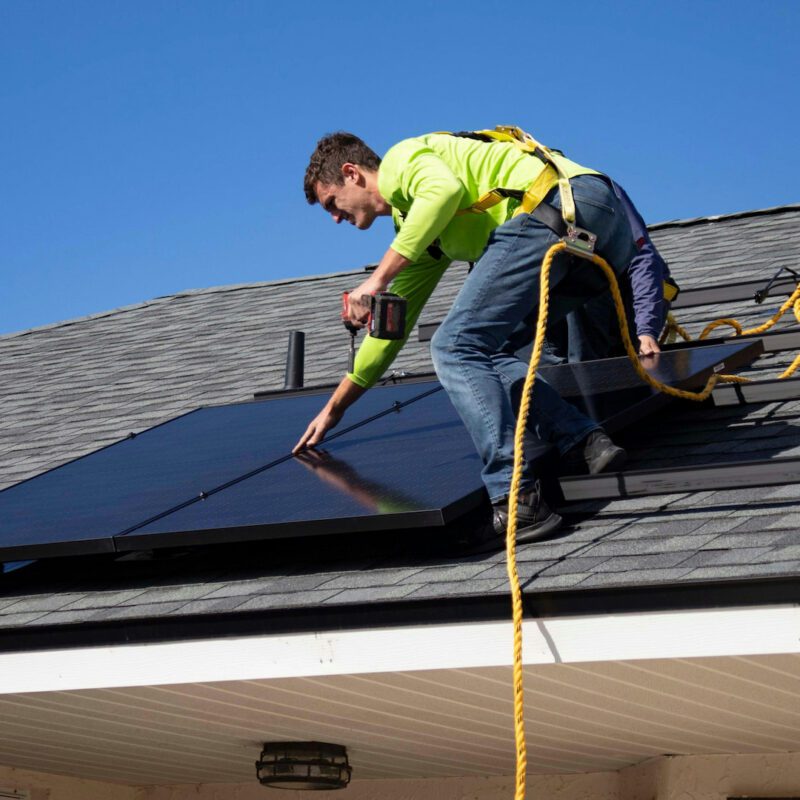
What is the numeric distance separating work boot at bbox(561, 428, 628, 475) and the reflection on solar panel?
16 cm

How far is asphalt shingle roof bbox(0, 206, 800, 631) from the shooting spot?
3.59 m

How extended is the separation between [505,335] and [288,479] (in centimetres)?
101

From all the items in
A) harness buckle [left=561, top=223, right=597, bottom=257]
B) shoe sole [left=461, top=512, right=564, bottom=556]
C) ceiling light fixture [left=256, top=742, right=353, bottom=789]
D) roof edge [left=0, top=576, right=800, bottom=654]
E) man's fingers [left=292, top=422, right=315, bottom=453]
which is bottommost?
ceiling light fixture [left=256, top=742, right=353, bottom=789]

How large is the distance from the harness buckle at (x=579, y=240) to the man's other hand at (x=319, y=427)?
138 centimetres

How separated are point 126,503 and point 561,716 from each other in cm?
182

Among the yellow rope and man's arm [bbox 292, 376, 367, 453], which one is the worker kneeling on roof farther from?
man's arm [bbox 292, 376, 367, 453]

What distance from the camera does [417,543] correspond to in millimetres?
4219

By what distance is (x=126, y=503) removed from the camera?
4.81 meters

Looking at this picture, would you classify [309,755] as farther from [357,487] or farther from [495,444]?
[495,444]

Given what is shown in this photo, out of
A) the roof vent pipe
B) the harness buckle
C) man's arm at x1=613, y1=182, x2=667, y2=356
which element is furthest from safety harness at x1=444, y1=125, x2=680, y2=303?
the roof vent pipe

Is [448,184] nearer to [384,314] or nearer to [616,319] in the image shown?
[384,314]

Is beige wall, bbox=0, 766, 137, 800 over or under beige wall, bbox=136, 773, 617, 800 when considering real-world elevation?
over

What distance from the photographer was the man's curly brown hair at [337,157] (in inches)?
173

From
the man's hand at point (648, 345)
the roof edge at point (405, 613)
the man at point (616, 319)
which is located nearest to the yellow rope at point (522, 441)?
the roof edge at point (405, 613)
